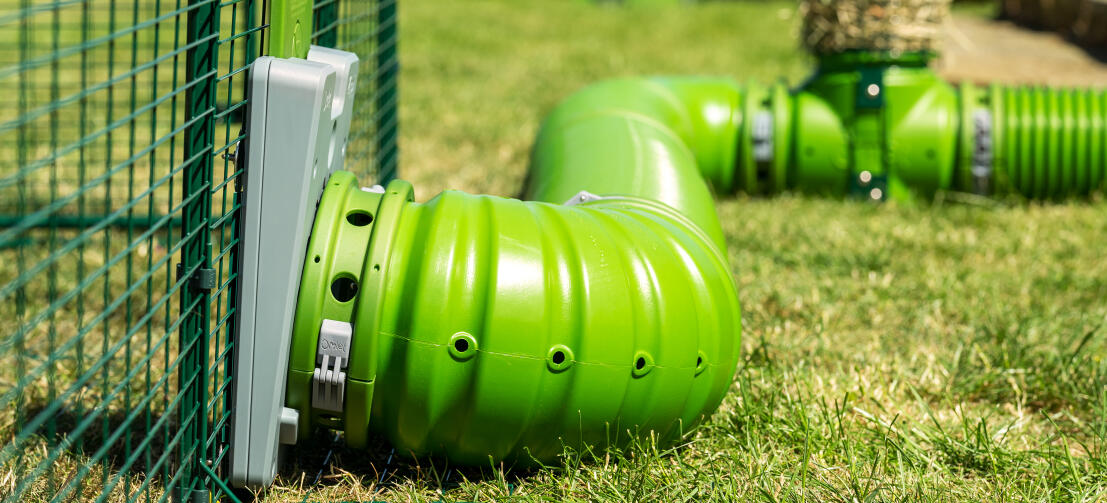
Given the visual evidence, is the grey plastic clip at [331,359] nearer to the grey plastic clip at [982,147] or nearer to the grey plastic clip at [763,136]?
the grey plastic clip at [763,136]

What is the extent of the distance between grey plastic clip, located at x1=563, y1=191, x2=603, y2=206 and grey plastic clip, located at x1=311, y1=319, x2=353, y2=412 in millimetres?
769

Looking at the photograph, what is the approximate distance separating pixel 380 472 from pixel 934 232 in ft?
7.97

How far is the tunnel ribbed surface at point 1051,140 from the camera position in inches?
160

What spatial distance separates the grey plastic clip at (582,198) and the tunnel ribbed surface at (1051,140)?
2203 millimetres

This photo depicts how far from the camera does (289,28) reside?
6.38 ft

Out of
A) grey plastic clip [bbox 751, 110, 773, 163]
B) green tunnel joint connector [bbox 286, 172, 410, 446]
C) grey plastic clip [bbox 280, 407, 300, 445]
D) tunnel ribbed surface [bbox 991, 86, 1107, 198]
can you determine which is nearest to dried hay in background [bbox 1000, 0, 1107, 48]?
tunnel ribbed surface [bbox 991, 86, 1107, 198]

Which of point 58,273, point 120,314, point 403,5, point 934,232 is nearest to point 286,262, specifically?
point 120,314

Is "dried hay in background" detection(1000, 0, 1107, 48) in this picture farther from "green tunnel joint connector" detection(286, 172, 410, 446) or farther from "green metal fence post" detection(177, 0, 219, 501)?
"green metal fence post" detection(177, 0, 219, 501)

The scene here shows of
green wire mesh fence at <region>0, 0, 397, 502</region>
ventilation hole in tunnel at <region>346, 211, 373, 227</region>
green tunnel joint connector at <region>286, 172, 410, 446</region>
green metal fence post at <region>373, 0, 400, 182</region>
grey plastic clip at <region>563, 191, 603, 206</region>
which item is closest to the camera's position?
green wire mesh fence at <region>0, 0, 397, 502</region>

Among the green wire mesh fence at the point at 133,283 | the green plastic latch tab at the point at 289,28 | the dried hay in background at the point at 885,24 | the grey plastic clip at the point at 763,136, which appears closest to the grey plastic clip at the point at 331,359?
the green wire mesh fence at the point at 133,283

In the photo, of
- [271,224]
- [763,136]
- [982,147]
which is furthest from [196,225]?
[982,147]

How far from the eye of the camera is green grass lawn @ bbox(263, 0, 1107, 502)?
80.2 inches

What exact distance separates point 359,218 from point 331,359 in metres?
0.26

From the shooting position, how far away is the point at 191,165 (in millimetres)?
1737
